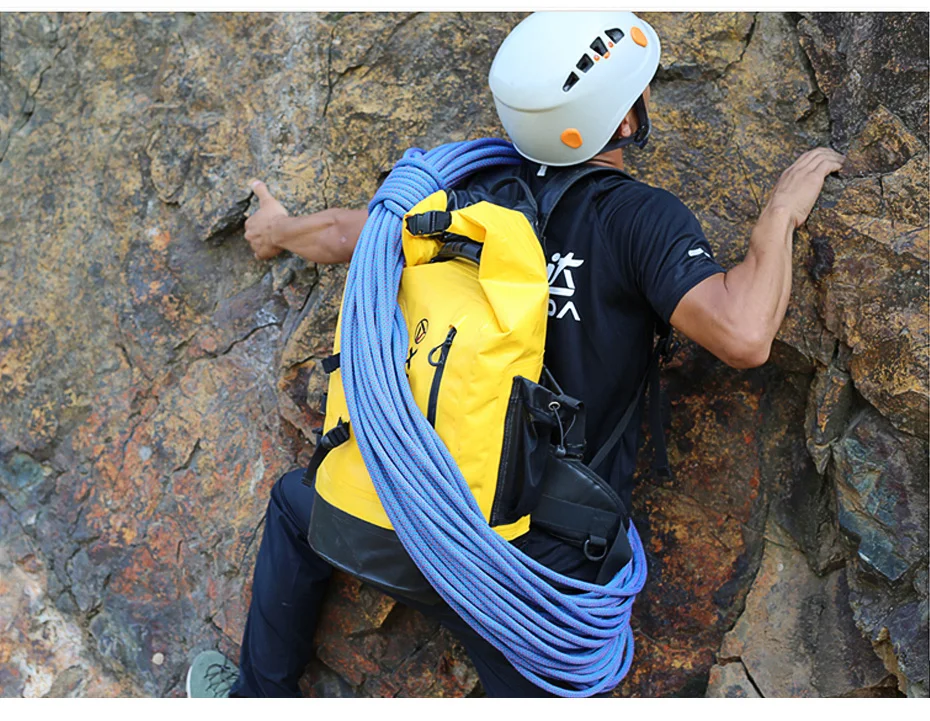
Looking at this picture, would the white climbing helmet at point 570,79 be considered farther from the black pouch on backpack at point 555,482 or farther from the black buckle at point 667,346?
the black pouch on backpack at point 555,482

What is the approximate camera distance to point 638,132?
2.48 meters

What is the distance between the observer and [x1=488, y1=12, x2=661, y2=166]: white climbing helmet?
7.50 ft

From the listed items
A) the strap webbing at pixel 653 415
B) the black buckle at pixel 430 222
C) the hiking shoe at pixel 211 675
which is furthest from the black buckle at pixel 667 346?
the hiking shoe at pixel 211 675

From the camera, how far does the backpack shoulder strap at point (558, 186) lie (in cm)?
237

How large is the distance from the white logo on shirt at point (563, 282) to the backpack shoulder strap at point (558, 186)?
81mm

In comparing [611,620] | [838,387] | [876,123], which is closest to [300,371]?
[611,620]

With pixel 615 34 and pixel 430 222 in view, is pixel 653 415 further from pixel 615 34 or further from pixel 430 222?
pixel 615 34

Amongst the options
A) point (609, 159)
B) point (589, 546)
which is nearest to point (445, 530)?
point (589, 546)

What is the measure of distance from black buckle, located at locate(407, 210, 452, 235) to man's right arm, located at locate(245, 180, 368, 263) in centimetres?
56

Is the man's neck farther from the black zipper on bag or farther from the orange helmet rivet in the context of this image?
the black zipper on bag

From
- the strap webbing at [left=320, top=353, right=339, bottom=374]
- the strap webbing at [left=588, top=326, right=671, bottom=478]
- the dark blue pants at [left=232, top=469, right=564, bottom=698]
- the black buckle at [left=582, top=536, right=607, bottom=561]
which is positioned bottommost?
the dark blue pants at [left=232, top=469, right=564, bottom=698]

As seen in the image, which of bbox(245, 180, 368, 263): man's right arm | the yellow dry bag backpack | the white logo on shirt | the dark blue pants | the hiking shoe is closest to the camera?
the yellow dry bag backpack

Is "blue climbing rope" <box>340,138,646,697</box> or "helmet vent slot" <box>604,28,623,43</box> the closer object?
"blue climbing rope" <box>340,138,646,697</box>

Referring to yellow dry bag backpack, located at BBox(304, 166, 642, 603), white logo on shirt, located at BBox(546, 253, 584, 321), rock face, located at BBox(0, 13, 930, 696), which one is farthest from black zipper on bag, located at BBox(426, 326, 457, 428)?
rock face, located at BBox(0, 13, 930, 696)
